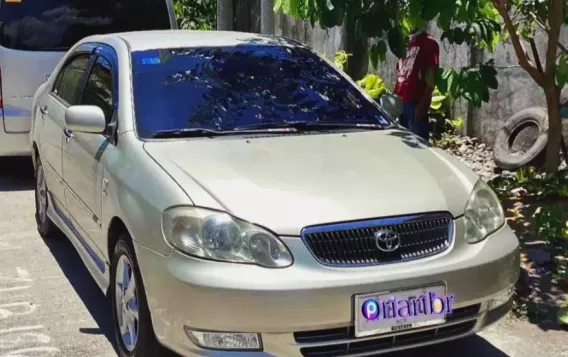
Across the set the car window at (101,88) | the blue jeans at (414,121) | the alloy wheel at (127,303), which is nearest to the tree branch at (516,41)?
the blue jeans at (414,121)

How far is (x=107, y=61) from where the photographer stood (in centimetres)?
497

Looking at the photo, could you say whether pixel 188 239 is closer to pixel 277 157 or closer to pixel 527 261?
pixel 277 157

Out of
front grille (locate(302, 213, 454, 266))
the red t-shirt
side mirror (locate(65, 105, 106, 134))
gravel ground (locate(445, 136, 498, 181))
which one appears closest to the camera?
front grille (locate(302, 213, 454, 266))

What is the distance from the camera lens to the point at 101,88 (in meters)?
4.92

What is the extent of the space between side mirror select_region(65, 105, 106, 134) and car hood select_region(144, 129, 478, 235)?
411 millimetres

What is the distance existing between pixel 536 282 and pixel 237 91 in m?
2.16

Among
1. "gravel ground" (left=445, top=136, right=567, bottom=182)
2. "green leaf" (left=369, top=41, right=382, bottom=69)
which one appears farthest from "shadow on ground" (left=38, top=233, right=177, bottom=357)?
"gravel ground" (left=445, top=136, right=567, bottom=182)

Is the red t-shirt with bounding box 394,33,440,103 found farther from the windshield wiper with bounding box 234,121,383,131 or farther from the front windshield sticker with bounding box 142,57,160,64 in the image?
the front windshield sticker with bounding box 142,57,160,64

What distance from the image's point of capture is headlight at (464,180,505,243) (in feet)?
12.2

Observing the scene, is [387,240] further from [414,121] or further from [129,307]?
[414,121]

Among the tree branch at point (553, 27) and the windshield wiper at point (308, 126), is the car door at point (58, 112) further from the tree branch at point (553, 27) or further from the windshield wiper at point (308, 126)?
the tree branch at point (553, 27)

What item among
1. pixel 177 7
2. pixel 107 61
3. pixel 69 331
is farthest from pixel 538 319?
pixel 177 7

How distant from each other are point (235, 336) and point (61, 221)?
254cm

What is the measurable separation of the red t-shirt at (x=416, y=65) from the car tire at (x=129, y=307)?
4371 mm
